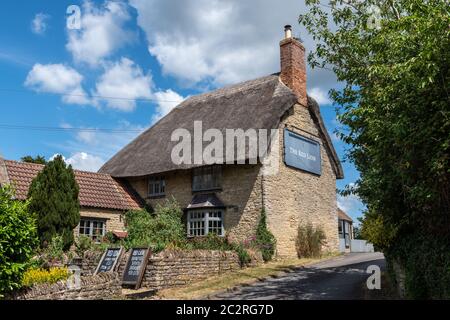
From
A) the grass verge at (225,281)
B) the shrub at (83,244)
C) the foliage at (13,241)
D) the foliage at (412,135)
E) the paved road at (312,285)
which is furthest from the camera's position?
the shrub at (83,244)

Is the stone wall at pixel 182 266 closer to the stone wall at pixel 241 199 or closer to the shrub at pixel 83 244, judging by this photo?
the stone wall at pixel 241 199

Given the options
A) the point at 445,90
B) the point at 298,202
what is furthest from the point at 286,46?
the point at 445,90

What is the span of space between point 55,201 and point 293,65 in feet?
42.0

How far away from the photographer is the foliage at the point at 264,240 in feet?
61.0

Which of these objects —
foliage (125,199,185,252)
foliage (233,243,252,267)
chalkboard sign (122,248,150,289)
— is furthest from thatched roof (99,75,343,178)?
chalkboard sign (122,248,150,289)

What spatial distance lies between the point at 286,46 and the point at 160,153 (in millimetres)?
8525

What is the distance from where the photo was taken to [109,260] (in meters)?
14.5

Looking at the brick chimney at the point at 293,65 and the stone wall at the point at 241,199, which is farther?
the brick chimney at the point at 293,65

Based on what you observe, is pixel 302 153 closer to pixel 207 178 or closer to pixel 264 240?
pixel 207 178

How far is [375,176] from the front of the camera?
11414mm

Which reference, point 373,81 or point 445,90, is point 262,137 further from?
point 445,90

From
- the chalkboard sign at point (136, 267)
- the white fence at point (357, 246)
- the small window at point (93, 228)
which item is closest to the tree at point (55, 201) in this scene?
the small window at point (93, 228)

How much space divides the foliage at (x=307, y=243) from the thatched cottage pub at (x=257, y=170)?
0.34 m

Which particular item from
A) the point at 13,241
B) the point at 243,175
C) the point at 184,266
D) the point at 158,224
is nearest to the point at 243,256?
the point at 184,266
